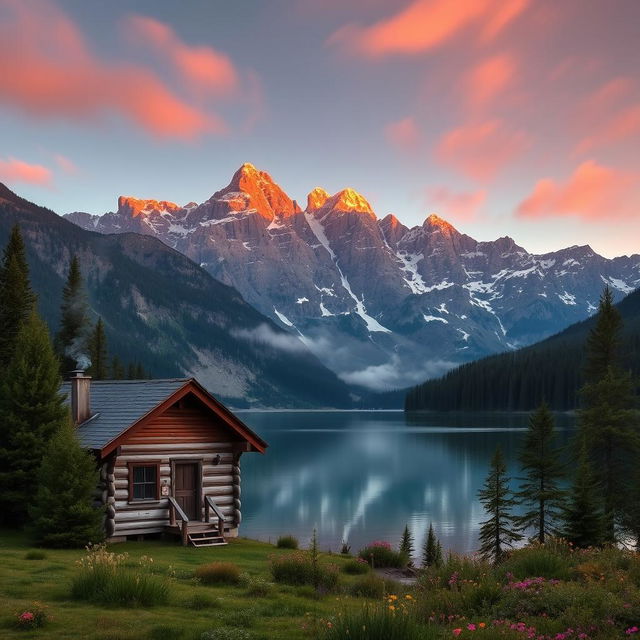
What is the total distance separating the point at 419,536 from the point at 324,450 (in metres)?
74.5

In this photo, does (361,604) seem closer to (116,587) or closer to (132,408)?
(116,587)

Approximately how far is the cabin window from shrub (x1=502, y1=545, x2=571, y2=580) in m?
16.5

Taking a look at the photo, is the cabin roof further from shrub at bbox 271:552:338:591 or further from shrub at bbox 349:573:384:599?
shrub at bbox 349:573:384:599

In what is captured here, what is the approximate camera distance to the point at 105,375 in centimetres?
8875

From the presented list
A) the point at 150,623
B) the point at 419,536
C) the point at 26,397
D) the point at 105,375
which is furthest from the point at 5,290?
the point at 105,375

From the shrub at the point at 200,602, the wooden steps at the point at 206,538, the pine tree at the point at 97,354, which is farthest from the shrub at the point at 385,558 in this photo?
the pine tree at the point at 97,354

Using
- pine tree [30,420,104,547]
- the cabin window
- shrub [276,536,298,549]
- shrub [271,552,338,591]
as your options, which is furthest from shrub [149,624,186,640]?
shrub [276,536,298,549]

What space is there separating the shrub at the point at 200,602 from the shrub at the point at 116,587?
518 millimetres

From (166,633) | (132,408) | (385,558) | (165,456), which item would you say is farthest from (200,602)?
(132,408)

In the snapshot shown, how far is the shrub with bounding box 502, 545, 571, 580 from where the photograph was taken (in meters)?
16.8

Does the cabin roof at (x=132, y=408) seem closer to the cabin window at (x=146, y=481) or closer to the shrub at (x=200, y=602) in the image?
the cabin window at (x=146, y=481)

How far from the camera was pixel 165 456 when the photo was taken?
3067 centimetres

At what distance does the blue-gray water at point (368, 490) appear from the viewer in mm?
53875

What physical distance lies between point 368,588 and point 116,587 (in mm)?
6461
